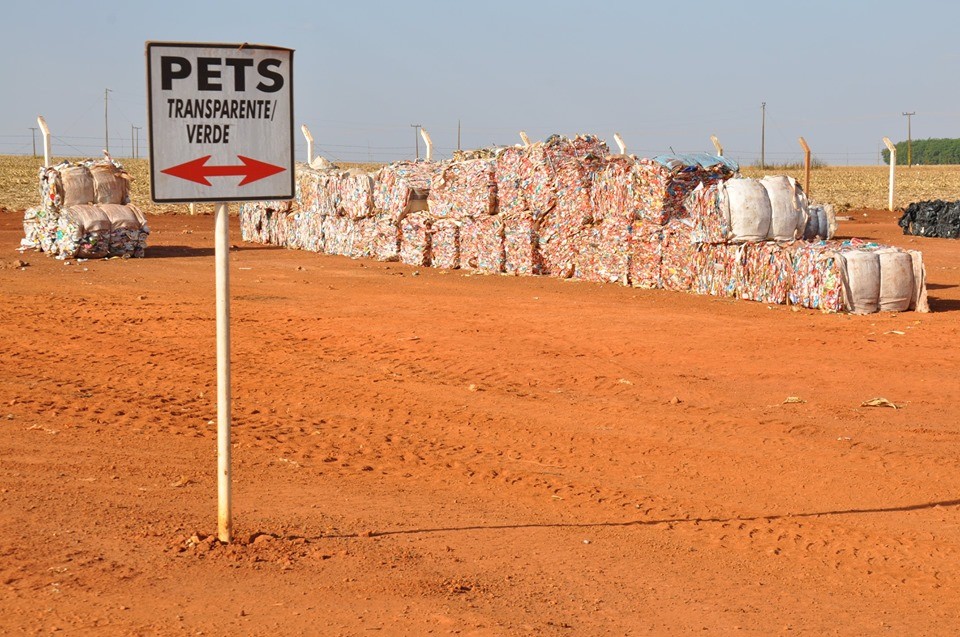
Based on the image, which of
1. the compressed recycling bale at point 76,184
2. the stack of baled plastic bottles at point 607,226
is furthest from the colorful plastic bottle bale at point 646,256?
the compressed recycling bale at point 76,184

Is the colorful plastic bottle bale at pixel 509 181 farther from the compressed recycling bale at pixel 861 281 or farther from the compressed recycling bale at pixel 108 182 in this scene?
the compressed recycling bale at pixel 108 182

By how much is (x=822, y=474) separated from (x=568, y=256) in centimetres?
1419

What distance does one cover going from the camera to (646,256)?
20.4 meters

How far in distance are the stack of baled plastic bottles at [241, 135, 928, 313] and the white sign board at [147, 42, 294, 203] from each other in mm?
11840

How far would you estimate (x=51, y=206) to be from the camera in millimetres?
25594

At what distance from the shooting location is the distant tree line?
15200cm

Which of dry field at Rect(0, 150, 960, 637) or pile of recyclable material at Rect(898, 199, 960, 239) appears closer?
dry field at Rect(0, 150, 960, 637)

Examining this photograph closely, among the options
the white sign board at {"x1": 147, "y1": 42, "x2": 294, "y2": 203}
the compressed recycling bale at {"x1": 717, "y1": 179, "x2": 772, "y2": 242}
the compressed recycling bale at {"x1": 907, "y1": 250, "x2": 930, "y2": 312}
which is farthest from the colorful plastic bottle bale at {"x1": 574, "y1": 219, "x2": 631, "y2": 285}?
the white sign board at {"x1": 147, "y1": 42, "x2": 294, "y2": 203}

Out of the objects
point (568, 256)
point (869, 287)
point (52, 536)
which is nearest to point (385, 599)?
point (52, 536)

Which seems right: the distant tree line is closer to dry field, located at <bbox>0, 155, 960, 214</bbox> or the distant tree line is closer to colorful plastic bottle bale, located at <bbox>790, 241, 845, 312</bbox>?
dry field, located at <bbox>0, 155, 960, 214</bbox>

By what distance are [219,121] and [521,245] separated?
55.9 ft

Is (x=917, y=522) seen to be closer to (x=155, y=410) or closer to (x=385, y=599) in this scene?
(x=385, y=599)

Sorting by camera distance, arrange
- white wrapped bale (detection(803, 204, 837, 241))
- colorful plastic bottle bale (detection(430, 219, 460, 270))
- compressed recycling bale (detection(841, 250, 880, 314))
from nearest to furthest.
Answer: compressed recycling bale (detection(841, 250, 880, 314)) → colorful plastic bottle bale (detection(430, 219, 460, 270)) → white wrapped bale (detection(803, 204, 837, 241))

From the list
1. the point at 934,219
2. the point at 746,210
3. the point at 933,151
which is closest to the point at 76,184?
the point at 746,210
